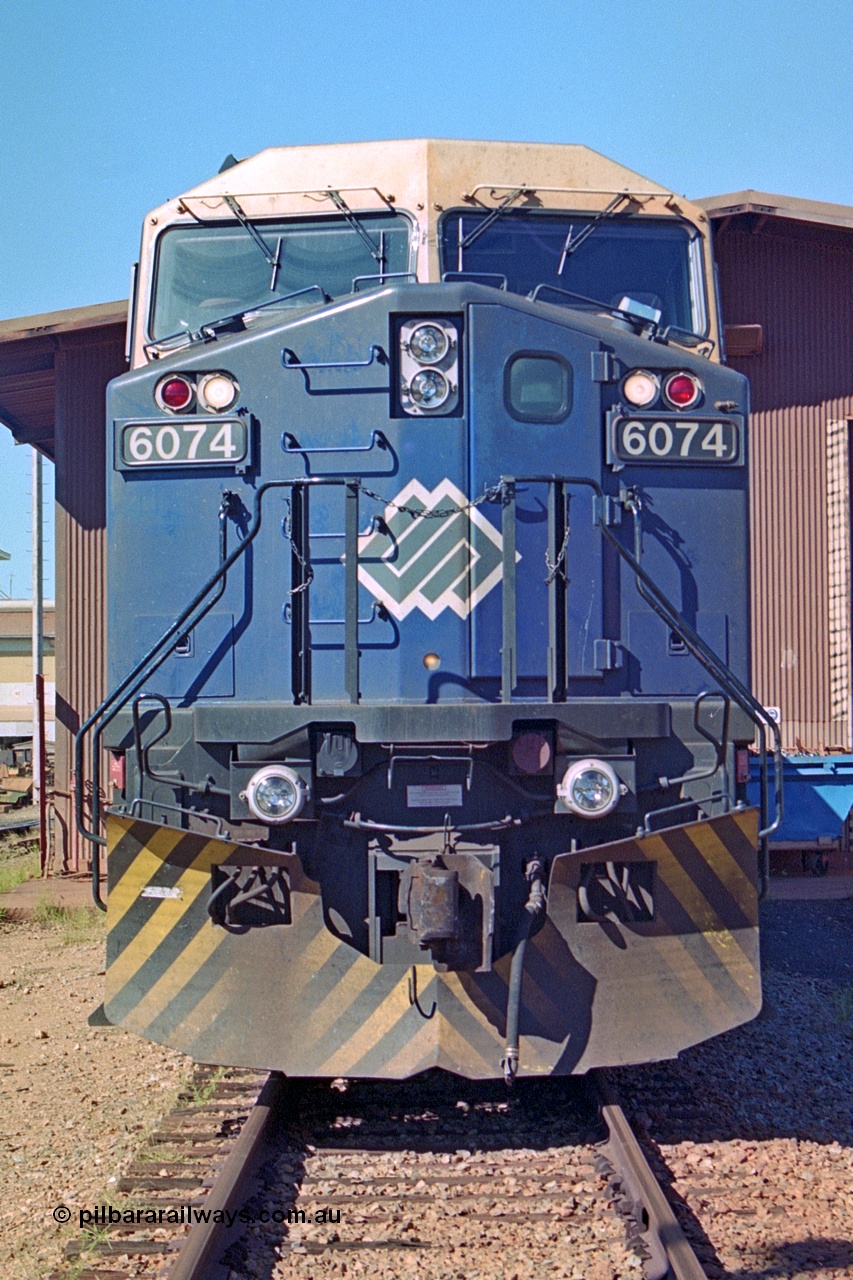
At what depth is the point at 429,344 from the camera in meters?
4.92

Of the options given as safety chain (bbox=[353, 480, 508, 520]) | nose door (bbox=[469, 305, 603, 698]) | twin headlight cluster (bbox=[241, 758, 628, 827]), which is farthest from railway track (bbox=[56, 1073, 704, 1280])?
safety chain (bbox=[353, 480, 508, 520])

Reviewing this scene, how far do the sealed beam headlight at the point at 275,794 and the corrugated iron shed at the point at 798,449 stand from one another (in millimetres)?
8718

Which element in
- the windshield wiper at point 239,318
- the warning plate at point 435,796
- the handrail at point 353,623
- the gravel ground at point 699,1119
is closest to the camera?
the gravel ground at point 699,1119

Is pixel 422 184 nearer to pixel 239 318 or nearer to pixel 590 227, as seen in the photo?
pixel 590 227

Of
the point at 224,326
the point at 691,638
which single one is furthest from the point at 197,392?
the point at 691,638

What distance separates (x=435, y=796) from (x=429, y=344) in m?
1.84

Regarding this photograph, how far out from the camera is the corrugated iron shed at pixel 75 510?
11.8 meters

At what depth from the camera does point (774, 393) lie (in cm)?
1233

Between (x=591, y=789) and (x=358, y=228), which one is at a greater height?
(x=358, y=228)

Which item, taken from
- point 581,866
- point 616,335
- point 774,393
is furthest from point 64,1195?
point 774,393

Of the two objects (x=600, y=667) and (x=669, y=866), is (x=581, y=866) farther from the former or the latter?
(x=600, y=667)

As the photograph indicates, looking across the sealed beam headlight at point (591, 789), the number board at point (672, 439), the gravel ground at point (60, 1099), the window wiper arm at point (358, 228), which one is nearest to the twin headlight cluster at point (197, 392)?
the window wiper arm at point (358, 228)

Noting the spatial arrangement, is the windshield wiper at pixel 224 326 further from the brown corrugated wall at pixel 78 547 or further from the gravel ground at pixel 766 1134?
the brown corrugated wall at pixel 78 547

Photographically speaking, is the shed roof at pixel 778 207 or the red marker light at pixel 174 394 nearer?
the red marker light at pixel 174 394
